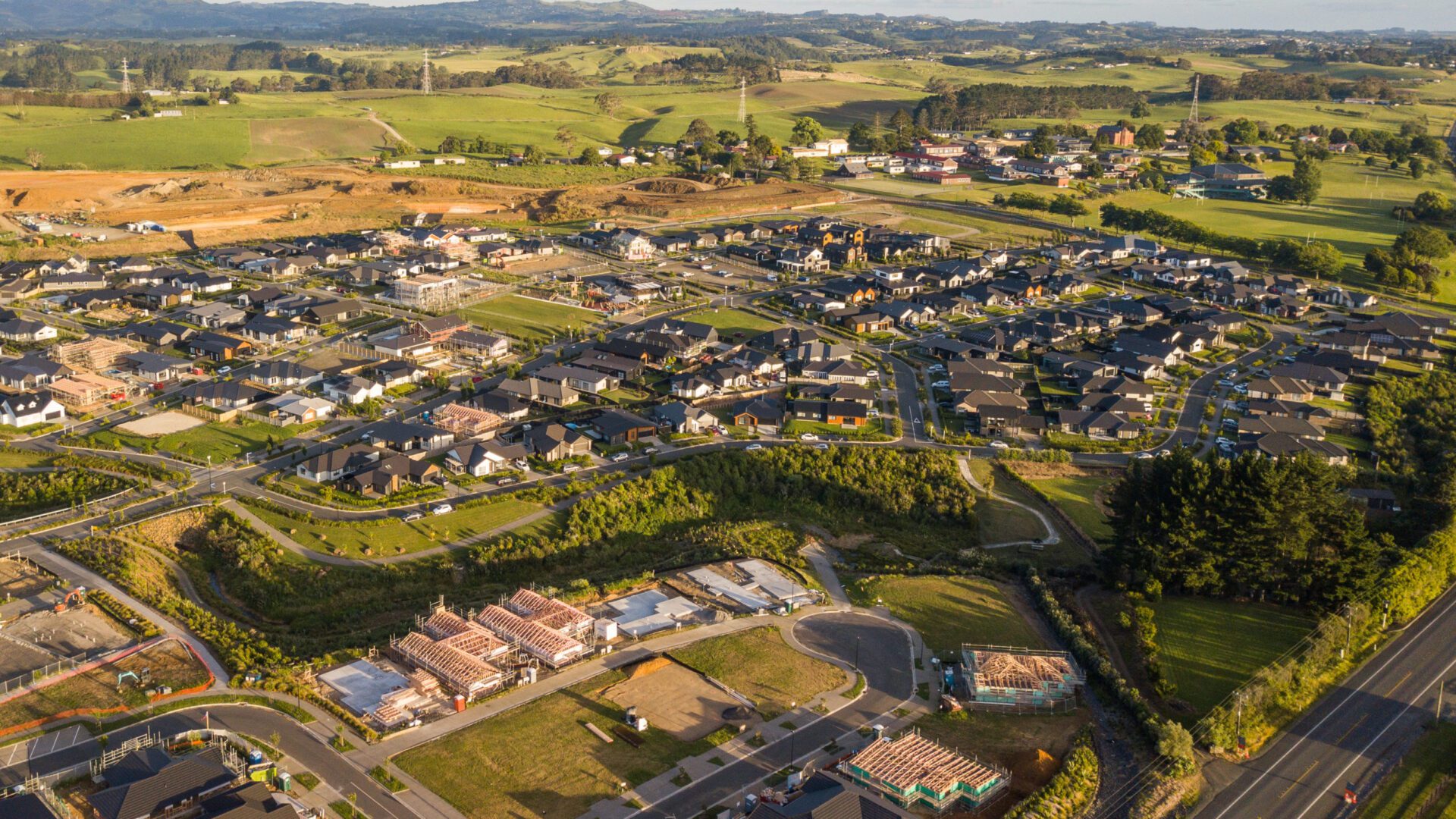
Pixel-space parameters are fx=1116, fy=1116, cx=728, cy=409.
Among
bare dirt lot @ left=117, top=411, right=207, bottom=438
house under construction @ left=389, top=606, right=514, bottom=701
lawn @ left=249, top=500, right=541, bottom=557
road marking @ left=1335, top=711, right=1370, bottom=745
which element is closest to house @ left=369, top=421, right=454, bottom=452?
lawn @ left=249, top=500, right=541, bottom=557

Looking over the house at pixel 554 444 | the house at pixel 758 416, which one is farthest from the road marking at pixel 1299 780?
the house at pixel 554 444

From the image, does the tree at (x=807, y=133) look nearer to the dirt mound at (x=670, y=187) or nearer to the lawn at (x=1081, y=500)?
the dirt mound at (x=670, y=187)

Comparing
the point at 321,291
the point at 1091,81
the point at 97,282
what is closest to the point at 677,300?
the point at 321,291

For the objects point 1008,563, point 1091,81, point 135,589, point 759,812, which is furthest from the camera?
point 1091,81

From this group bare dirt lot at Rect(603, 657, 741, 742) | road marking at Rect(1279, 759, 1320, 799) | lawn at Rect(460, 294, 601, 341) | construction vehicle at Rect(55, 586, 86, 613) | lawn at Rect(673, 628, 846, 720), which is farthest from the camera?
lawn at Rect(460, 294, 601, 341)

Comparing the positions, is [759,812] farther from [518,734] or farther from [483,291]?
[483,291]

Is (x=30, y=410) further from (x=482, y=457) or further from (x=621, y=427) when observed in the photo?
(x=621, y=427)

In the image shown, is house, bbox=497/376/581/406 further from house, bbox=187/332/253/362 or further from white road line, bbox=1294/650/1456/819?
white road line, bbox=1294/650/1456/819
